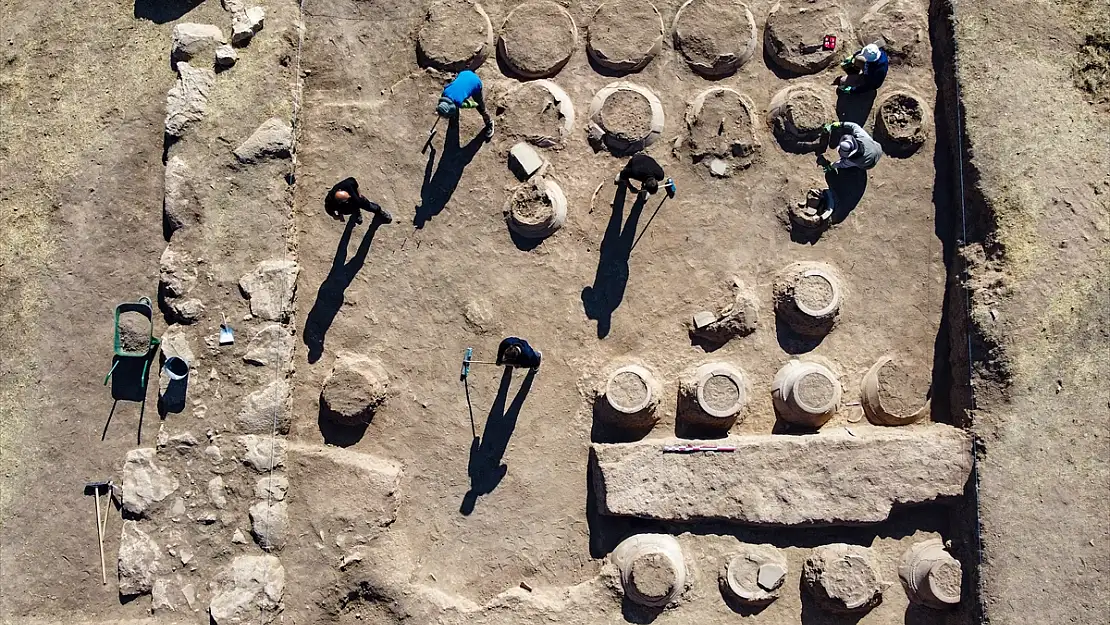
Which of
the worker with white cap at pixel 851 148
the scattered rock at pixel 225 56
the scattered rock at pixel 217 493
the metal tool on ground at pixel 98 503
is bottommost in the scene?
the metal tool on ground at pixel 98 503

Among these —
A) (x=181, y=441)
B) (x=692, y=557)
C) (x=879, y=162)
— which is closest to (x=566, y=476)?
(x=692, y=557)

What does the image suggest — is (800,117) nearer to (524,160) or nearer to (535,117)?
(535,117)

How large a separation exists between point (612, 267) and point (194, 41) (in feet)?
16.5

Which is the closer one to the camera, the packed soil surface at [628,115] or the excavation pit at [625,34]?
the packed soil surface at [628,115]

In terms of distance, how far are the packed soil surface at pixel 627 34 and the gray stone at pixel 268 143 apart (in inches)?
133

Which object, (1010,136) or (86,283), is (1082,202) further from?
(86,283)

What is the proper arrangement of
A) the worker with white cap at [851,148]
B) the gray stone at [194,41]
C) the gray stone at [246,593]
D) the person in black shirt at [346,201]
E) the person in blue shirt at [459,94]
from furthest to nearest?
1. the gray stone at [194,41]
2. the worker with white cap at [851,148]
3. the gray stone at [246,593]
4. the person in black shirt at [346,201]
5. the person in blue shirt at [459,94]

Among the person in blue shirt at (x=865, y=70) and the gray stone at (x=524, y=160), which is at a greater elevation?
the person in blue shirt at (x=865, y=70)

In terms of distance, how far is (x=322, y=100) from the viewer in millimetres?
7613

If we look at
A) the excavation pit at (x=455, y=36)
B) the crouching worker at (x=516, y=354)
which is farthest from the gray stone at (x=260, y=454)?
the excavation pit at (x=455, y=36)

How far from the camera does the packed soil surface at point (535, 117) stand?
7.41 meters

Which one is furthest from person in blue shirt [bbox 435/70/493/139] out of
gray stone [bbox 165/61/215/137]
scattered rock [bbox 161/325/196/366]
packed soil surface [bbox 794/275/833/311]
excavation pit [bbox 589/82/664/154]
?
packed soil surface [bbox 794/275/833/311]

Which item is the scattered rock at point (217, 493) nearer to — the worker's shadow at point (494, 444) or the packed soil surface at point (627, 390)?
the worker's shadow at point (494, 444)

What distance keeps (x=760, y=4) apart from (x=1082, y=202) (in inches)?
150
